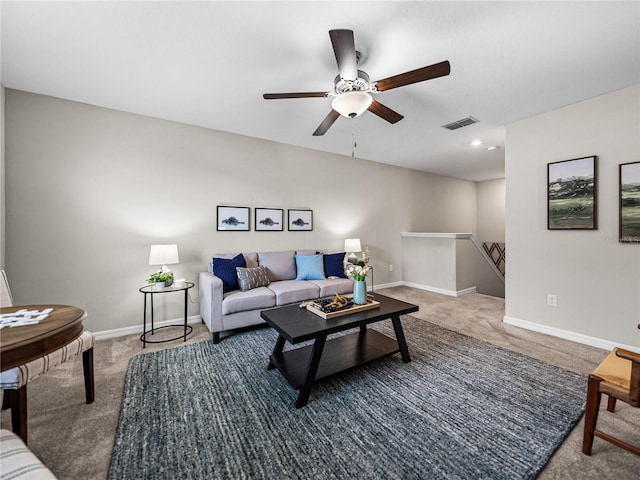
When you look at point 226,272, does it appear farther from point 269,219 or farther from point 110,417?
point 110,417

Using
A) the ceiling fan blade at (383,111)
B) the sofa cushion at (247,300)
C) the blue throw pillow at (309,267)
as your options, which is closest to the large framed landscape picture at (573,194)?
the ceiling fan blade at (383,111)

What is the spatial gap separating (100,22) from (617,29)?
11.2 feet

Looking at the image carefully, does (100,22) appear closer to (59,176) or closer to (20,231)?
(59,176)

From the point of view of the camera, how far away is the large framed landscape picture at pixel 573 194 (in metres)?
2.63

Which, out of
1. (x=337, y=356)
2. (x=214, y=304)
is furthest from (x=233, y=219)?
(x=337, y=356)

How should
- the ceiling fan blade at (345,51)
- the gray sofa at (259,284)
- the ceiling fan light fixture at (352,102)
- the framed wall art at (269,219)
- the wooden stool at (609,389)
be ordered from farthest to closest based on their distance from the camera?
the framed wall art at (269,219) → the gray sofa at (259,284) → the ceiling fan light fixture at (352,102) → the ceiling fan blade at (345,51) → the wooden stool at (609,389)

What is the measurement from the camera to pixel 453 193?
6.64 meters

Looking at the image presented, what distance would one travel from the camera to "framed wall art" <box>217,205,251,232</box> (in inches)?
139

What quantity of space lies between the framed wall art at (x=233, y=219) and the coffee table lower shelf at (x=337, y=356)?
197 cm

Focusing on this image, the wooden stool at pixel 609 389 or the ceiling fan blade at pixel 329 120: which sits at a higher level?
the ceiling fan blade at pixel 329 120

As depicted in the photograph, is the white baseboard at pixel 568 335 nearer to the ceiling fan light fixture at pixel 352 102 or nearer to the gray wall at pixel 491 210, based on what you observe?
the ceiling fan light fixture at pixel 352 102

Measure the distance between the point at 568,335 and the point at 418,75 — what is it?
10.2ft

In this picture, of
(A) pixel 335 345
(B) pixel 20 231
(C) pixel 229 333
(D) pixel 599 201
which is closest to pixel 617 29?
(D) pixel 599 201

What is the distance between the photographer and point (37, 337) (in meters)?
1.00
